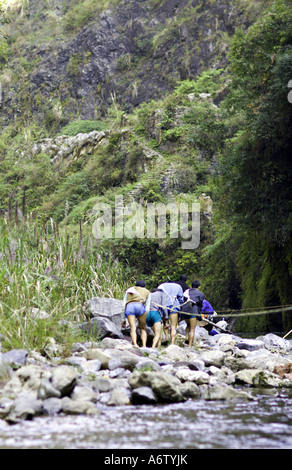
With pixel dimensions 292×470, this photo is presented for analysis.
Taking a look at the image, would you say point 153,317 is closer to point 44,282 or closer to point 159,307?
point 159,307

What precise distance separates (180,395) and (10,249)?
3672 millimetres

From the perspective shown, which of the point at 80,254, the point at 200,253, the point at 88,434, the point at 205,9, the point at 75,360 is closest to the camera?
the point at 88,434

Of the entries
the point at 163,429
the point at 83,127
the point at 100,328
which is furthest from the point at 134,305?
the point at 83,127

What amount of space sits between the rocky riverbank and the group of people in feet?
2.59

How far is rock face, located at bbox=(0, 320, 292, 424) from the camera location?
14.5ft

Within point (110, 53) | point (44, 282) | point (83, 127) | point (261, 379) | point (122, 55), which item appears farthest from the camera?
point (110, 53)

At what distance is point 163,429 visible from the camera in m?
3.98

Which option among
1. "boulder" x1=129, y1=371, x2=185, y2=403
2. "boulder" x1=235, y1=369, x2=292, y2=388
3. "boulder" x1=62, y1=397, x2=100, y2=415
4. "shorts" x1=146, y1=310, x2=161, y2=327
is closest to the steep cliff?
"shorts" x1=146, y1=310, x2=161, y2=327

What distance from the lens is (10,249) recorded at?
746 cm

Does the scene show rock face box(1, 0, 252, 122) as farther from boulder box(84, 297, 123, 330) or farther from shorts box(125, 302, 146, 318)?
shorts box(125, 302, 146, 318)

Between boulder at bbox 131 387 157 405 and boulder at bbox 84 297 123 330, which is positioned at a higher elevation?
boulder at bbox 84 297 123 330

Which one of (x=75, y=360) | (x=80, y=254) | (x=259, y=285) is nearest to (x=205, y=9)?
(x=259, y=285)

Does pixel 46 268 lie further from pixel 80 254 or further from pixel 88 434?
pixel 88 434

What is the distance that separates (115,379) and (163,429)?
1.54 metres
